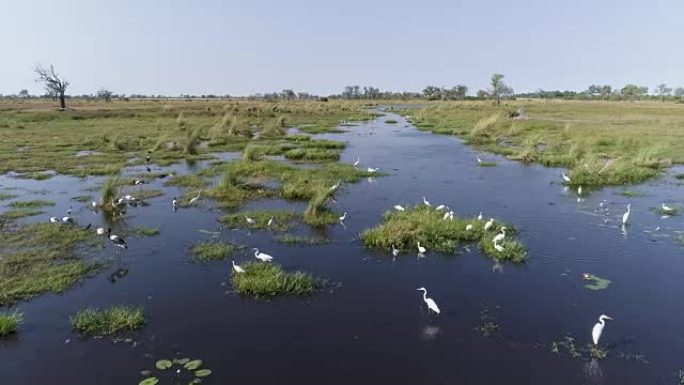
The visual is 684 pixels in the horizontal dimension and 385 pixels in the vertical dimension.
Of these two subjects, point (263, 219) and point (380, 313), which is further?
point (263, 219)

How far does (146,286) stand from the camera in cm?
1091

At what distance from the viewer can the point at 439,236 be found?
1359 centimetres

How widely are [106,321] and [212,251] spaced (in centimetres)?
378

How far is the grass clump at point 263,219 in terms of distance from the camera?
1490 cm

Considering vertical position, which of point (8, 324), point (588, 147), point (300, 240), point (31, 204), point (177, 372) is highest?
point (588, 147)

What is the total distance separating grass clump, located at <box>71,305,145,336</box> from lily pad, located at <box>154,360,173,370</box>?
4.54 ft

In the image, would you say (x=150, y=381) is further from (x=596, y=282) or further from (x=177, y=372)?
(x=596, y=282)

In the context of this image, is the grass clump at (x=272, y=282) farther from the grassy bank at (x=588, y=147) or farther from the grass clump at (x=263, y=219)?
the grassy bank at (x=588, y=147)

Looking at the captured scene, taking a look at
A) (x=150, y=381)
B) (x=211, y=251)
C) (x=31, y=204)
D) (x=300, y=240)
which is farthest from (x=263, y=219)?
(x=31, y=204)

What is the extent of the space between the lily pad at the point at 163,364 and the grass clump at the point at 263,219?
6.98 meters

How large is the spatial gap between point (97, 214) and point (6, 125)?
3747 centimetres

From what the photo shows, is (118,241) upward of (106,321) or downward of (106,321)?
upward

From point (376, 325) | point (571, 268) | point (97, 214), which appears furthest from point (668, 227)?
point (97, 214)

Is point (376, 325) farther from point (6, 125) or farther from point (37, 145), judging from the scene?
point (6, 125)
